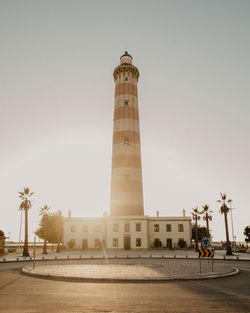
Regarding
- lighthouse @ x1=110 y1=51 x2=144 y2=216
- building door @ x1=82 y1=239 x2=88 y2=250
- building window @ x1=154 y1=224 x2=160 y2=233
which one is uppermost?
lighthouse @ x1=110 y1=51 x2=144 y2=216

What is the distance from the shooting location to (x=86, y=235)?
54.3 m

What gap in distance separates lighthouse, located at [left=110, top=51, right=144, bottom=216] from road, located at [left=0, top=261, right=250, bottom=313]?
3441cm

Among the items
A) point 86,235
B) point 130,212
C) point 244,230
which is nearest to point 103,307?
point 130,212

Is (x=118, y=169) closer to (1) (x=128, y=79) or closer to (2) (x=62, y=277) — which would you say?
(1) (x=128, y=79)

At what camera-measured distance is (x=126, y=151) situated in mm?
49969

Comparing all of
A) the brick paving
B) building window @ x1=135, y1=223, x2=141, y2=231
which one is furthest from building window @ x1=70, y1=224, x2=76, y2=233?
the brick paving

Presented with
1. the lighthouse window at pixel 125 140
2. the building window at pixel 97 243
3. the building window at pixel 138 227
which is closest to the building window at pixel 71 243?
the building window at pixel 97 243

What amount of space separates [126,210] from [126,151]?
10.6m

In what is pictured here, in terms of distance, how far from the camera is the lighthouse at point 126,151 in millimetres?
48812

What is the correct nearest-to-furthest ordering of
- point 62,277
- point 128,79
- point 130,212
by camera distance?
point 62,277 < point 130,212 < point 128,79

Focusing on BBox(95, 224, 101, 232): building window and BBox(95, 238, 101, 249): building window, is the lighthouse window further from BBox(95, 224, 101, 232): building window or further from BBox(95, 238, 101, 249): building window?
BBox(95, 238, 101, 249): building window

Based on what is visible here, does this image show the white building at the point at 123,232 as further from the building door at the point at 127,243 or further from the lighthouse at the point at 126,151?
the lighthouse at the point at 126,151

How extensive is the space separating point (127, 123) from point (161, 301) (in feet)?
141

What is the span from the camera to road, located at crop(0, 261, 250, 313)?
8953 mm
